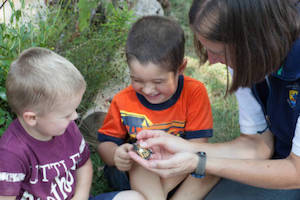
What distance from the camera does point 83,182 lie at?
1.87 meters

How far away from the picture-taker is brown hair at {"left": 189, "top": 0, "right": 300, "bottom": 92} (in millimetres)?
1504

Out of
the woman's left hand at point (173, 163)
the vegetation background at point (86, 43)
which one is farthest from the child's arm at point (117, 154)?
the vegetation background at point (86, 43)

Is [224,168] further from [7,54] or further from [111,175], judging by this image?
[7,54]

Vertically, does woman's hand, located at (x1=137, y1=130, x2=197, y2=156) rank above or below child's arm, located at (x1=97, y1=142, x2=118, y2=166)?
above

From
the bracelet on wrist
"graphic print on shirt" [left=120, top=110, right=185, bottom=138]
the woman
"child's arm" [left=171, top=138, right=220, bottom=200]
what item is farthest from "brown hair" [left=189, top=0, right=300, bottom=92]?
"child's arm" [left=171, top=138, right=220, bottom=200]

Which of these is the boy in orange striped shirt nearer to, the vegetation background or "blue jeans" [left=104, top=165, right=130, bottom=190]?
"blue jeans" [left=104, top=165, right=130, bottom=190]

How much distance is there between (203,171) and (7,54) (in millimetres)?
1177

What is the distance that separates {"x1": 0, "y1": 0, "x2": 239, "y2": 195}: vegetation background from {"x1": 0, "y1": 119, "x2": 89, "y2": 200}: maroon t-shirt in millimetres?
257

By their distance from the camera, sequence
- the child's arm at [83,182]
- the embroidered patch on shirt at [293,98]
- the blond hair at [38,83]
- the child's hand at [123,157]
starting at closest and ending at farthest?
1. the blond hair at [38,83]
2. the embroidered patch on shirt at [293,98]
3. the child's arm at [83,182]
4. the child's hand at [123,157]

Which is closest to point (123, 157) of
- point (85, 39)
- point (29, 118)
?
point (29, 118)

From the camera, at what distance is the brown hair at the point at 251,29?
150 cm

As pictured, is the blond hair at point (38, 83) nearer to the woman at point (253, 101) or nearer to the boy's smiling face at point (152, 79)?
the boy's smiling face at point (152, 79)

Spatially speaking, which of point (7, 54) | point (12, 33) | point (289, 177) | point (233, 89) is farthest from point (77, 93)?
point (289, 177)

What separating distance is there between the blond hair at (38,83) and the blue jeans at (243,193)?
3.51 ft
